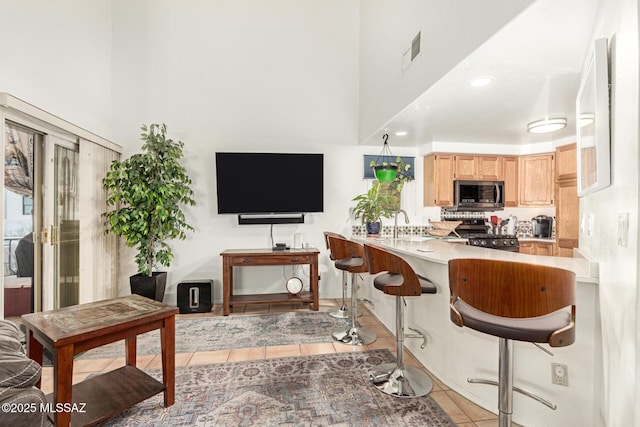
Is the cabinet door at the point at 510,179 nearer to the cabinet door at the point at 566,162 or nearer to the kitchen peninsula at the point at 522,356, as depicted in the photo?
the cabinet door at the point at 566,162

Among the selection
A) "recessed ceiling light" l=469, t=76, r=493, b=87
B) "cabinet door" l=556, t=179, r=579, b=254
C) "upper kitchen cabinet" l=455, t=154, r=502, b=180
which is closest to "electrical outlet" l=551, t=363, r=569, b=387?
"recessed ceiling light" l=469, t=76, r=493, b=87

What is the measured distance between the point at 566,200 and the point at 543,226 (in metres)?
0.96

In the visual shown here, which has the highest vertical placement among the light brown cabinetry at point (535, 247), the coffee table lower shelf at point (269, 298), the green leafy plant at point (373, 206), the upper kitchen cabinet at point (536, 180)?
the upper kitchen cabinet at point (536, 180)

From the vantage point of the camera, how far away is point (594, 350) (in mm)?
1556

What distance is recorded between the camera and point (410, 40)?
278 cm

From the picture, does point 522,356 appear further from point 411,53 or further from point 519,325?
point 411,53

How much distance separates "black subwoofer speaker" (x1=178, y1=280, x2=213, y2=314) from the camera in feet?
12.4

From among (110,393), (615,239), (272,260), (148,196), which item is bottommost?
(110,393)

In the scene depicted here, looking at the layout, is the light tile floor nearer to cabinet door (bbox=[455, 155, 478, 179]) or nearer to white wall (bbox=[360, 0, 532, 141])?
white wall (bbox=[360, 0, 532, 141])

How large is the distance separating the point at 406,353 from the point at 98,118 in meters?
4.28

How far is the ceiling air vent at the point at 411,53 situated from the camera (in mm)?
2619

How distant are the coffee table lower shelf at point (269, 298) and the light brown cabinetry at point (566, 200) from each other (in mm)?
3105

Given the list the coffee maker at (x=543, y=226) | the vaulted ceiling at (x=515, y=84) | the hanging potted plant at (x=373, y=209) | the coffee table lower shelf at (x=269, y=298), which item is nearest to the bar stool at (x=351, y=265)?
the coffee table lower shelf at (x=269, y=298)

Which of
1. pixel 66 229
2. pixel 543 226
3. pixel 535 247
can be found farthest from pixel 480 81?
pixel 66 229
